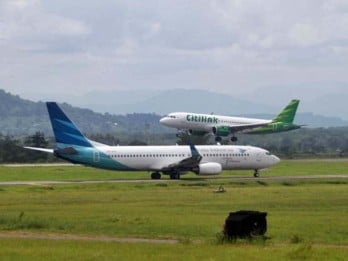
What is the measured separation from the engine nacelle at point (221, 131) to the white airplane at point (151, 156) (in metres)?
40.7

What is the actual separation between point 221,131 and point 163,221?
89039 millimetres

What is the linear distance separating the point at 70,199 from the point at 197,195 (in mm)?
7812

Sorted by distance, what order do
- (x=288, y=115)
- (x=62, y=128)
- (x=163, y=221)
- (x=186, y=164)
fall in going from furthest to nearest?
(x=288, y=115)
(x=186, y=164)
(x=62, y=128)
(x=163, y=221)

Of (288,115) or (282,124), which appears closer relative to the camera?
(282,124)

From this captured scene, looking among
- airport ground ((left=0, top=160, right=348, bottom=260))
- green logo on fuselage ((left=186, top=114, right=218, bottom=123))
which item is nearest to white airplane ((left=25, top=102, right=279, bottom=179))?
airport ground ((left=0, top=160, right=348, bottom=260))

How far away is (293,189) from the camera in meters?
57.4

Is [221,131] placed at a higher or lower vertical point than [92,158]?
higher

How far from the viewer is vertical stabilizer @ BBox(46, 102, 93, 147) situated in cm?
7538

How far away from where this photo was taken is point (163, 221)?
115 feet

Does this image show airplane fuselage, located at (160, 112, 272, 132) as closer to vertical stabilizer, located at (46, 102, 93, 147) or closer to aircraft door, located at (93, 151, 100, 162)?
aircraft door, located at (93, 151, 100, 162)

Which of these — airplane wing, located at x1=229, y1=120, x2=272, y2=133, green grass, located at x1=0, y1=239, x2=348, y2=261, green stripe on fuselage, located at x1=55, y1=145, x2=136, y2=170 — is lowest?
green grass, located at x1=0, y1=239, x2=348, y2=261

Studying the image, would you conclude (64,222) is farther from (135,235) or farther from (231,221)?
(231,221)

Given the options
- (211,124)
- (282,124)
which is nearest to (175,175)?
(211,124)

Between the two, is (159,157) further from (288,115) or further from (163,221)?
(288,115)
